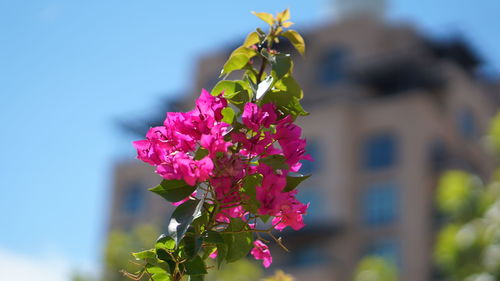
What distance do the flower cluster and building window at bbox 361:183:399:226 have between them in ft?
93.4

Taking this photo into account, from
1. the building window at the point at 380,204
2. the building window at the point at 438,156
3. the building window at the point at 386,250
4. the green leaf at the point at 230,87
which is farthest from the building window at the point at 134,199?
the green leaf at the point at 230,87

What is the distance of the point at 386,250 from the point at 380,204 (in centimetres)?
186

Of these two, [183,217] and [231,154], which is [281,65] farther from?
[183,217]

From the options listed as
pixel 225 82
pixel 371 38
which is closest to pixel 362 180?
pixel 371 38

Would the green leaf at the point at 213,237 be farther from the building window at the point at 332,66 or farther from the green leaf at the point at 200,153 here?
the building window at the point at 332,66

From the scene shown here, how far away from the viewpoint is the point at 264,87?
205cm

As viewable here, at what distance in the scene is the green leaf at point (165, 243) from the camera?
189 centimetres

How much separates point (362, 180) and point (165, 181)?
29.9m

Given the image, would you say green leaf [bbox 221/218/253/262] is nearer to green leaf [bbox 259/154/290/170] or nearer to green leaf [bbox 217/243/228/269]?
green leaf [bbox 217/243/228/269]

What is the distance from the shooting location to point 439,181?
99.6 feet

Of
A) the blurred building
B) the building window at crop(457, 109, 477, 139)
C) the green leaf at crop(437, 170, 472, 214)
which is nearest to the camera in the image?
the green leaf at crop(437, 170, 472, 214)

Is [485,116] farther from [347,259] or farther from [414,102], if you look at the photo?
[347,259]

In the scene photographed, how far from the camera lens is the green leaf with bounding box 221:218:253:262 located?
2.00 m

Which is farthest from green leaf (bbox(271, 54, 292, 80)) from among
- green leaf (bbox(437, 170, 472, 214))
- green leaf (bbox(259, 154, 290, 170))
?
green leaf (bbox(437, 170, 472, 214))
